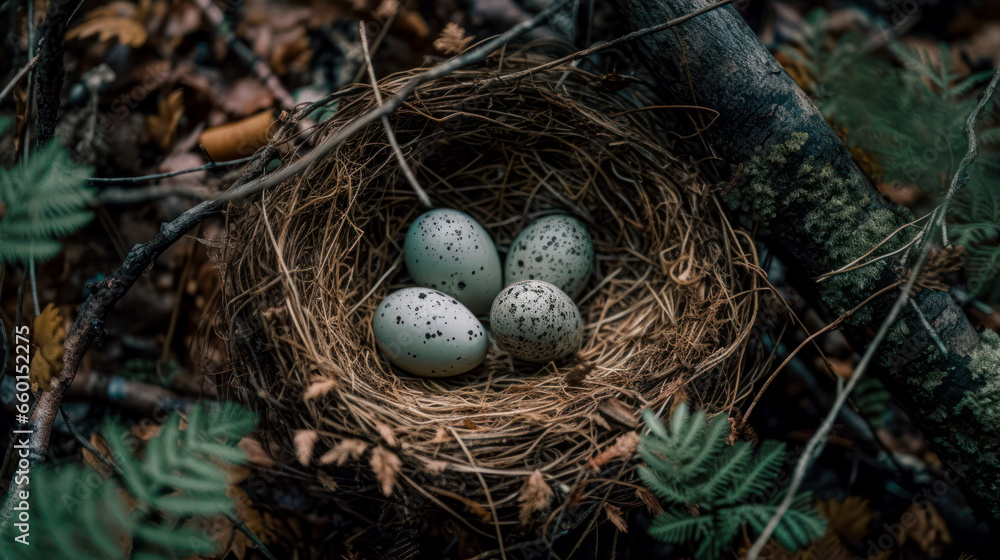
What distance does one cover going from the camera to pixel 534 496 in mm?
1283

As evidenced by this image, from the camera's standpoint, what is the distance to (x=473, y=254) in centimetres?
188

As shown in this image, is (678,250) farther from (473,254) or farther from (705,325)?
(473,254)

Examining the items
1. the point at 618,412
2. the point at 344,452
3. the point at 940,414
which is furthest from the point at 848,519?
the point at 344,452

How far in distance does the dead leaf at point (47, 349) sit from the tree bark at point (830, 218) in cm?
185

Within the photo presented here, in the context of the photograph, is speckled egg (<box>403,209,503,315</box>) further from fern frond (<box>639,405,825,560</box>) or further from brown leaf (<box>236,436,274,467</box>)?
fern frond (<box>639,405,825,560</box>)

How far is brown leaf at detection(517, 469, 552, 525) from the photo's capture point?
1265mm

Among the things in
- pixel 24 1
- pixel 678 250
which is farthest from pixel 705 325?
pixel 24 1

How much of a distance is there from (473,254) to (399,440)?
0.70 meters

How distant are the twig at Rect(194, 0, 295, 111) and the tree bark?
136 centimetres

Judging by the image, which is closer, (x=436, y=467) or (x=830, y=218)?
(x=436, y=467)

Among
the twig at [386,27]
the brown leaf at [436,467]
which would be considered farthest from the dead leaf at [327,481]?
the twig at [386,27]

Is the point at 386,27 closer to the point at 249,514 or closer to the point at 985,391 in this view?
the point at 249,514

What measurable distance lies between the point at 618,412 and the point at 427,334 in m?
0.62

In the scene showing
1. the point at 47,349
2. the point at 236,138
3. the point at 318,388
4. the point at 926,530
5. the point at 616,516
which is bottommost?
the point at 926,530
